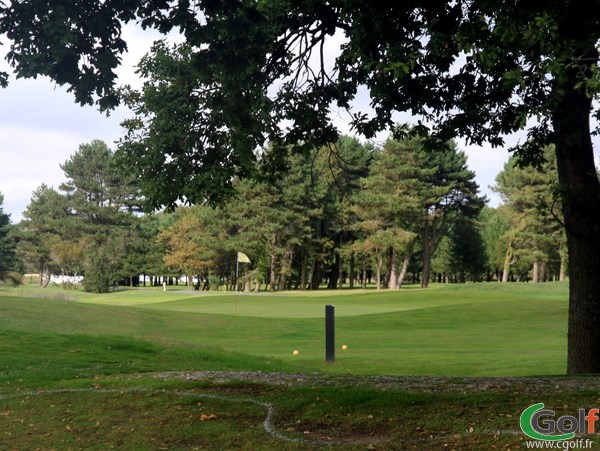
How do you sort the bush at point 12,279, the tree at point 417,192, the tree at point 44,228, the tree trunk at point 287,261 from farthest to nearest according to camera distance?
the tree at point 44,228
the bush at point 12,279
the tree trunk at point 287,261
the tree at point 417,192

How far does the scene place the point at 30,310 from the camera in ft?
77.9

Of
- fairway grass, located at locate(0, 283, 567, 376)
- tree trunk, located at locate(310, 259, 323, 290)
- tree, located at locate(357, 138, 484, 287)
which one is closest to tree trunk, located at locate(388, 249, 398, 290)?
tree, located at locate(357, 138, 484, 287)

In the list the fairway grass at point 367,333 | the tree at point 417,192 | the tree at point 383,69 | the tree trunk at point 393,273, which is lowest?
the fairway grass at point 367,333

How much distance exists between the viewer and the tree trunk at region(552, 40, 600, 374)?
10.1 meters

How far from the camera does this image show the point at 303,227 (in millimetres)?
67000

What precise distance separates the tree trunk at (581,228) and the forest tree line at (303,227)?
45.0 metres

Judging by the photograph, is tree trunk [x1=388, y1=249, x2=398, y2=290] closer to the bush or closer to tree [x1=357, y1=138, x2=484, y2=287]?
tree [x1=357, y1=138, x2=484, y2=287]

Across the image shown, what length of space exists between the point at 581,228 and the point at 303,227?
5673 centimetres

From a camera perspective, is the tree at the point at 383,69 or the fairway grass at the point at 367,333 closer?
the tree at the point at 383,69

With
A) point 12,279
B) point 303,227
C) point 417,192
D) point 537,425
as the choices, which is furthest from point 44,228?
point 537,425

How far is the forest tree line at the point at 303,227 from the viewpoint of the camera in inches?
2589

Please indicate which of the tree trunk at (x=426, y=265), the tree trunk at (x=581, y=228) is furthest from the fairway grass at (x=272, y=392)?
the tree trunk at (x=426, y=265)

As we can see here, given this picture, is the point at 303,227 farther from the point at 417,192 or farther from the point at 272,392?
the point at 272,392

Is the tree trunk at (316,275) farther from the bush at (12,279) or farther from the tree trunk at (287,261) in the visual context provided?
the bush at (12,279)
